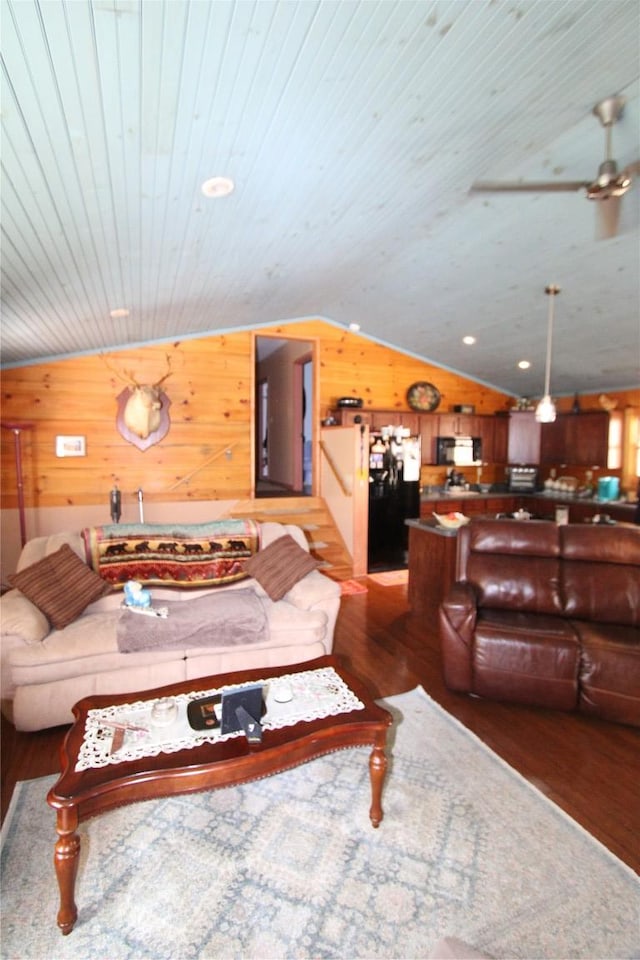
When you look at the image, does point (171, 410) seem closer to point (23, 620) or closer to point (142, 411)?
point (142, 411)

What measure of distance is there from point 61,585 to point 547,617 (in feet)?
9.87

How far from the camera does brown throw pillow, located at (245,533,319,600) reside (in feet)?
10.5

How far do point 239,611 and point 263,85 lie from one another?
2.50 m

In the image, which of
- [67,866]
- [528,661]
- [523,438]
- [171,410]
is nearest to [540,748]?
[528,661]

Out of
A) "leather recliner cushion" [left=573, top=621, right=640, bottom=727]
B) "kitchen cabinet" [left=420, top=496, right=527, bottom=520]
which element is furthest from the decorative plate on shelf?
"leather recliner cushion" [left=573, top=621, right=640, bottom=727]

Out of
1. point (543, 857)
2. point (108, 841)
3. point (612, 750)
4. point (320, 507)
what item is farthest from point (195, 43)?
point (320, 507)

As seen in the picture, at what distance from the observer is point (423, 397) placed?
698cm

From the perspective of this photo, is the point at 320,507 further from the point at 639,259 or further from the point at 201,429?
the point at 639,259

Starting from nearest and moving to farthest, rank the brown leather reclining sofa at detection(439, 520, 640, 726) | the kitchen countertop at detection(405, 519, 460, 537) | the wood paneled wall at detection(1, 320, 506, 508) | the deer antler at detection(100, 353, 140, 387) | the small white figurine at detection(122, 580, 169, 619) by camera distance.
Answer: the brown leather reclining sofa at detection(439, 520, 640, 726)
the small white figurine at detection(122, 580, 169, 619)
the kitchen countertop at detection(405, 519, 460, 537)
the wood paneled wall at detection(1, 320, 506, 508)
the deer antler at detection(100, 353, 140, 387)

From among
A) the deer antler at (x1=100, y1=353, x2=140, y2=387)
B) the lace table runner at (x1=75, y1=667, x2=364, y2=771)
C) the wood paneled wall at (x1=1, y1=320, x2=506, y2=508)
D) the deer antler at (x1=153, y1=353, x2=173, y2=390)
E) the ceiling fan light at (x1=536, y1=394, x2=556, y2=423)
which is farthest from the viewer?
the deer antler at (x1=153, y1=353, x2=173, y2=390)

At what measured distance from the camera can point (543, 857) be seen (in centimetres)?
174

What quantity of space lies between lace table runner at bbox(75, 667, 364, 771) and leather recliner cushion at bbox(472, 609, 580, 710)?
108 cm

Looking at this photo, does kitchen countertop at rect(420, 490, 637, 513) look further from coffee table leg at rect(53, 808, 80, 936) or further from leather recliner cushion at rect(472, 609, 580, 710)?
coffee table leg at rect(53, 808, 80, 936)

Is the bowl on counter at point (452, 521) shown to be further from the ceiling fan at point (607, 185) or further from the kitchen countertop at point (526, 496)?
the ceiling fan at point (607, 185)
